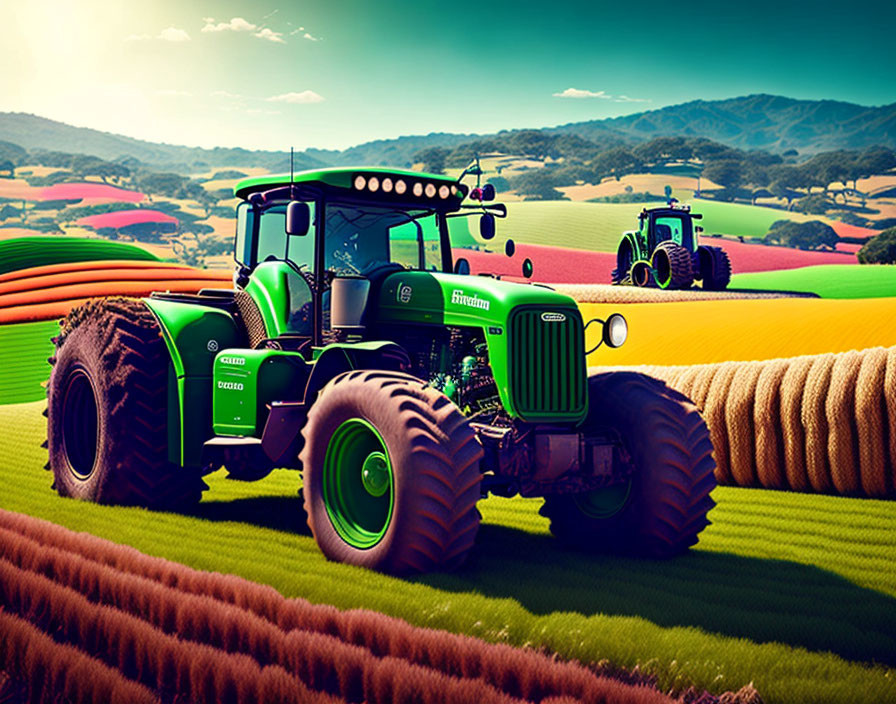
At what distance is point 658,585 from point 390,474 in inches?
75.2

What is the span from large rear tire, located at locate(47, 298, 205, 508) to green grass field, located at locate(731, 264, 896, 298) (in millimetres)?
22997

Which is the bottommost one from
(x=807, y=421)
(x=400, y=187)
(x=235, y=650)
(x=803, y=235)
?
(x=235, y=650)

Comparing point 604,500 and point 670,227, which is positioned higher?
point 670,227

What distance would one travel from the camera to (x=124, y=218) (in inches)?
4806

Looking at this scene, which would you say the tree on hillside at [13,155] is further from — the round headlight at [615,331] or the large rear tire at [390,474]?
the round headlight at [615,331]

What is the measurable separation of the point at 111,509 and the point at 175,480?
611 mm

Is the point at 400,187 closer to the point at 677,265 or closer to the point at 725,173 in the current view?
the point at 677,265

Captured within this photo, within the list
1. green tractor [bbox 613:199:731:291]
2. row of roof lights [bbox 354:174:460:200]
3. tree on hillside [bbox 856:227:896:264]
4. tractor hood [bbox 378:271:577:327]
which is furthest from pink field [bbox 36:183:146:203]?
tractor hood [bbox 378:271:577:327]

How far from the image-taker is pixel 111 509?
9.19 m

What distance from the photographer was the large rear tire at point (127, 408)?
30.1 feet

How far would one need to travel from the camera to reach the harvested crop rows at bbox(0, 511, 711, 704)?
4758mm

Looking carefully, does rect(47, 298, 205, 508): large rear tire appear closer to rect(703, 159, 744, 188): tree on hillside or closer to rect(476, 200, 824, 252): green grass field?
rect(476, 200, 824, 252): green grass field

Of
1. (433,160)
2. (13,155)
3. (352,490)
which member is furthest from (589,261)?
(13,155)

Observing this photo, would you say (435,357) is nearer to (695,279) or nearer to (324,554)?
(324,554)
